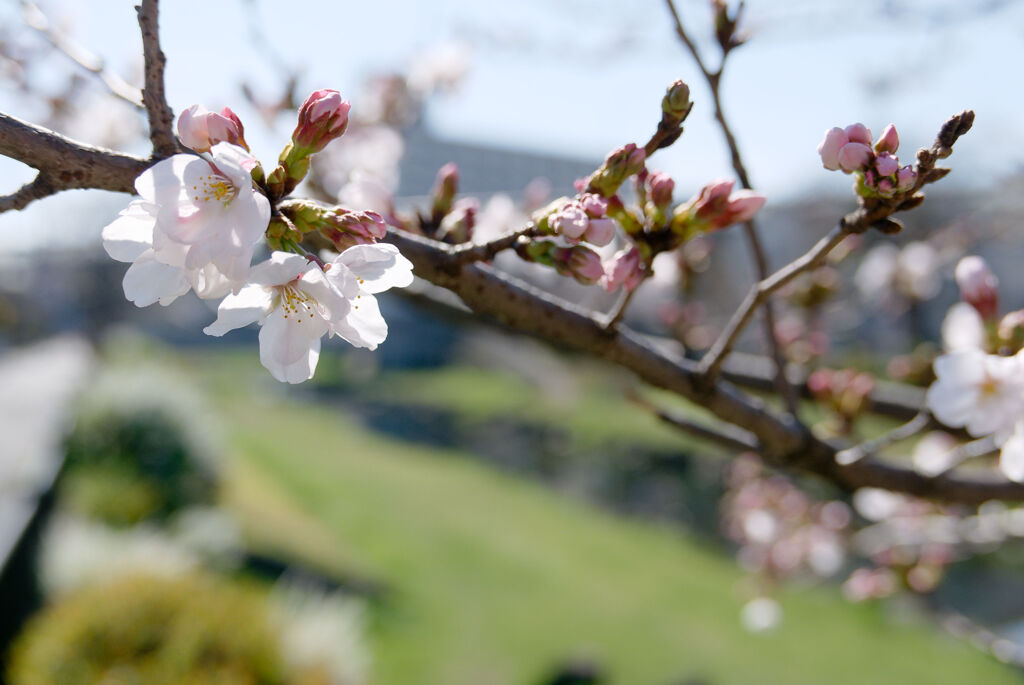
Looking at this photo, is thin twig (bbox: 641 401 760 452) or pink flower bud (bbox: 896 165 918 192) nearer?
→ pink flower bud (bbox: 896 165 918 192)

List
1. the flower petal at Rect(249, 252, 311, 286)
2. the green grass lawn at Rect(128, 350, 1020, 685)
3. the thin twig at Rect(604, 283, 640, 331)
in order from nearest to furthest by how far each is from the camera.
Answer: the flower petal at Rect(249, 252, 311, 286) → the thin twig at Rect(604, 283, 640, 331) → the green grass lawn at Rect(128, 350, 1020, 685)

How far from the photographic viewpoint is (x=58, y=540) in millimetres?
4547

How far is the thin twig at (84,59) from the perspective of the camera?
0.97 m

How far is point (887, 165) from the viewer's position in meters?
0.69

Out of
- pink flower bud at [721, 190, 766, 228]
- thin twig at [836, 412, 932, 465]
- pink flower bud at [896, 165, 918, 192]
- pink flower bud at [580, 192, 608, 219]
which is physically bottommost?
thin twig at [836, 412, 932, 465]

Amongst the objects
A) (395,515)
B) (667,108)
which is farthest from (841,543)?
(395,515)

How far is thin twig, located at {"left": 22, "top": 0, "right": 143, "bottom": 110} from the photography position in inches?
38.1

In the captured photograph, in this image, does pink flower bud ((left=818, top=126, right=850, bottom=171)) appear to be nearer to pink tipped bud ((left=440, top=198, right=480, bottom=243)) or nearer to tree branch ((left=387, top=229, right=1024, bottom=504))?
tree branch ((left=387, top=229, right=1024, bottom=504))

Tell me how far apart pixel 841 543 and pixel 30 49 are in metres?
3.50

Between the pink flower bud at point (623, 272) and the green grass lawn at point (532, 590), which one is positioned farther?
the green grass lawn at point (532, 590)

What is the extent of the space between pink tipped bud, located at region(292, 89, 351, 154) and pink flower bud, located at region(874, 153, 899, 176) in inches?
19.5

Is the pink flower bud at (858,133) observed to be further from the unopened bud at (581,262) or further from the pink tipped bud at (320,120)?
the pink tipped bud at (320,120)

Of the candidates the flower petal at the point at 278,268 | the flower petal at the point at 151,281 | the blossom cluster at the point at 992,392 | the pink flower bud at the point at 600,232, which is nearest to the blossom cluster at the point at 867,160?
the pink flower bud at the point at 600,232

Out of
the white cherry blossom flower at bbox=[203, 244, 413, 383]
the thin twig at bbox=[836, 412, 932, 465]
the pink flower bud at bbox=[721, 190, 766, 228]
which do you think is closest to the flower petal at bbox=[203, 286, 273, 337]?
the white cherry blossom flower at bbox=[203, 244, 413, 383]
